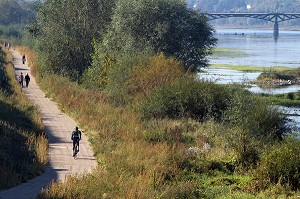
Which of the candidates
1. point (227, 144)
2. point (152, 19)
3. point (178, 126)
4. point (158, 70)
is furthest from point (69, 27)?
point (227, 144)

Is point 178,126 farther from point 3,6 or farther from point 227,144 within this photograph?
point 3,6

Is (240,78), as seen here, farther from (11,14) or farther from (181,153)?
(11,14)

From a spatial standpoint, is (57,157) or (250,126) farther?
(250,126)

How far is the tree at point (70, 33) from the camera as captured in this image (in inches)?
2016

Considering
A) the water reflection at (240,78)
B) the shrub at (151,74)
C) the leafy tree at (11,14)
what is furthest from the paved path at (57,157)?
the leafy tree at (11,14)

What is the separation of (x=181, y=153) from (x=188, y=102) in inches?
410

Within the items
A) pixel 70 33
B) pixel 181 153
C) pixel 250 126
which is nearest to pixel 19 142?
pixel 181 153

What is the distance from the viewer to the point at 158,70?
37.2 meters

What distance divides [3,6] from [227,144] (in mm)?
118943

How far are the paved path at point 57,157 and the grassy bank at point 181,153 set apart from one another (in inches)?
21.8

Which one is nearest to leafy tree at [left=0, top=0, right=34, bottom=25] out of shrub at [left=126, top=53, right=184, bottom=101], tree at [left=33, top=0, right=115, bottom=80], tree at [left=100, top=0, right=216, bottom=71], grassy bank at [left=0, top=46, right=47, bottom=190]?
tree at [left=33, top=0, right=115, bottom=80]

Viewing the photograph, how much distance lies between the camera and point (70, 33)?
51.1 meters

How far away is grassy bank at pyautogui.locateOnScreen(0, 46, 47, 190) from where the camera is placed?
18234 millimetres

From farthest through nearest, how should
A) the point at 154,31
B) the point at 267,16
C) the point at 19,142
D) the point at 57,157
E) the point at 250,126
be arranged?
the point at 267,16 → the point at 154,31 → the point at 250,126 → the point at 19,142 → the point at 57,157
